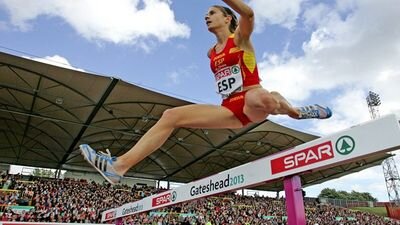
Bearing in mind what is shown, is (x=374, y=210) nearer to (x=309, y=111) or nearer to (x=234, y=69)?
(x=309, y=111)

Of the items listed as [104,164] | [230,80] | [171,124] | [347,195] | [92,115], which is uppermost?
[347,195]

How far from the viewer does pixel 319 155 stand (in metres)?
4.27

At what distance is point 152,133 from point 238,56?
105cm

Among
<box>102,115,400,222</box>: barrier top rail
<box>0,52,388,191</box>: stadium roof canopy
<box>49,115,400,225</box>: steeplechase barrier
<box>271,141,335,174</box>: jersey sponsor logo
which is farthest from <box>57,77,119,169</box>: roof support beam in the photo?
<box>271,141,335,174</box>: jersey sponsor logo

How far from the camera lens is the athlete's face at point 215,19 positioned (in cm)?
338

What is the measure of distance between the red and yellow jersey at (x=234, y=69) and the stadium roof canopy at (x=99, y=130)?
9.22m

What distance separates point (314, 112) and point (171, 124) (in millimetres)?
1937

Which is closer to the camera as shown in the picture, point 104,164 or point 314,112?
point 104,164

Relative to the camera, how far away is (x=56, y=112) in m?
20.8

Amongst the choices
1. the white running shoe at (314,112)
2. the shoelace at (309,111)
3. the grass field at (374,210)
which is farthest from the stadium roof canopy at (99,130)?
the grass field at (374,210)

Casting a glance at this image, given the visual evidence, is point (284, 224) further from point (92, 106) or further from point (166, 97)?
point (92, 106)

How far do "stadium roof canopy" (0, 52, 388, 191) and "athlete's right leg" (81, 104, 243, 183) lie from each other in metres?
9.30

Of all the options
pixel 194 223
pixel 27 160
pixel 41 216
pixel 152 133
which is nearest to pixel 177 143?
pixel 194 223

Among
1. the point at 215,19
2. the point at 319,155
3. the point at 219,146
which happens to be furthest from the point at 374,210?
the point at 215,19
